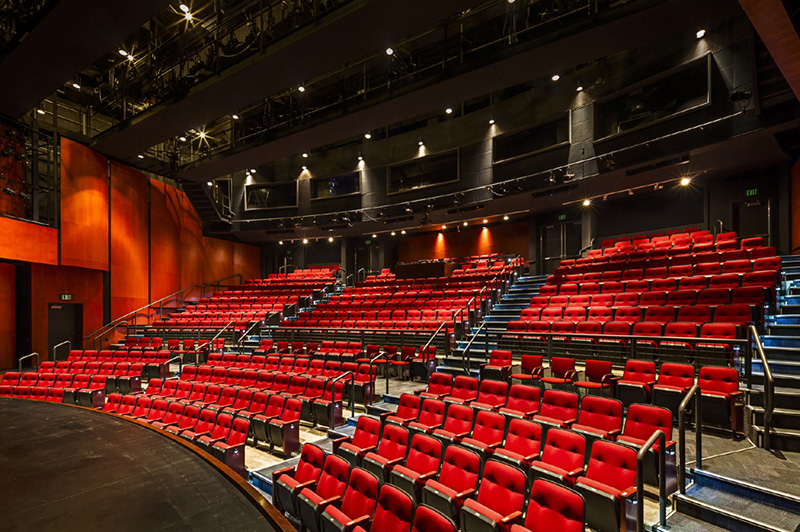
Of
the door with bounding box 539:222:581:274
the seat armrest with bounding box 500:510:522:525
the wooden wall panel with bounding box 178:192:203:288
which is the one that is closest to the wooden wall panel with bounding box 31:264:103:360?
the wooden wall panel with bounding box 178:192:203:288

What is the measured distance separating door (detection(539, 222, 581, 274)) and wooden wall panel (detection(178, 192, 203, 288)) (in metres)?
9.66

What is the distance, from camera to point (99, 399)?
563 cm

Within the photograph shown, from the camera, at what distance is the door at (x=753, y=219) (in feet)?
25.0

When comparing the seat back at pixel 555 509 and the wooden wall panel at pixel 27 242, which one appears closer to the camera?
the seat back at pixel 555 509

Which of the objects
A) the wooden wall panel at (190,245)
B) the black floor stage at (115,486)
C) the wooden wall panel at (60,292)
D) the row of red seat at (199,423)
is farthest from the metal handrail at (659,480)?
the wooden wall panel at (190,245)

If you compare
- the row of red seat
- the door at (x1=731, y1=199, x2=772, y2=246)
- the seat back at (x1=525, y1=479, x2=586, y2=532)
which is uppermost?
the door at (x1=731, y1=199, x2=772, y2=246)

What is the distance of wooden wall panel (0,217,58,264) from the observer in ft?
23.8

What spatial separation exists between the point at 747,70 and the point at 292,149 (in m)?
8.08

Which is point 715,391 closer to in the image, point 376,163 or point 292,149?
point 292,149

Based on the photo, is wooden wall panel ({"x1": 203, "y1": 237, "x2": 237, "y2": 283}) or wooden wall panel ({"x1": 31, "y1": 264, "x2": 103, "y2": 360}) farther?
wooden wall panel ({"x1": 203, "y1": 237, "x2": 237, "y2": 283})

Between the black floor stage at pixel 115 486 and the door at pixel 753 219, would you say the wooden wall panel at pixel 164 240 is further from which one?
the door at pixel 753 219

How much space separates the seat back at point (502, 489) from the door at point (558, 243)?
8.66 metres

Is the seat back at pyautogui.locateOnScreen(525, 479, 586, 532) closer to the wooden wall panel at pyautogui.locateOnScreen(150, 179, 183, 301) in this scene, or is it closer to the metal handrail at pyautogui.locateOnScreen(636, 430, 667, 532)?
the metal handrail at pyautogui.locateOnScreen(636, 430, 667, 532)

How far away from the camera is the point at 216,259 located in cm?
1330
